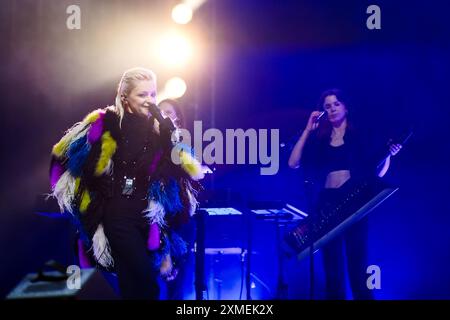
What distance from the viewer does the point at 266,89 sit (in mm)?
3447

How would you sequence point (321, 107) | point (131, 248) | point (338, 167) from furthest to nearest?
point (321, 107)
point (338, 167)
point (131, 248)

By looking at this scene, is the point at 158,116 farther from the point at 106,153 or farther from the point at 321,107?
the point at 321,107

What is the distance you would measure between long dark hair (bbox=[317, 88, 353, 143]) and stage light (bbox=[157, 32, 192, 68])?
926mm

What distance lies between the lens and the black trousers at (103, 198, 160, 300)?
2.71m

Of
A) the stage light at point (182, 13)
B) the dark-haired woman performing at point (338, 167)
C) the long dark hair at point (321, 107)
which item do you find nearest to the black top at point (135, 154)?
the stage light at point (182, 13)

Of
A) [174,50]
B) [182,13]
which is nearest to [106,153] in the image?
[174,50]

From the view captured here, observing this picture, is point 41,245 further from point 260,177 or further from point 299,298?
point 299,298

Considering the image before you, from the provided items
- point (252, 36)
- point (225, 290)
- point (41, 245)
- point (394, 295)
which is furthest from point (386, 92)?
point (41, 245)

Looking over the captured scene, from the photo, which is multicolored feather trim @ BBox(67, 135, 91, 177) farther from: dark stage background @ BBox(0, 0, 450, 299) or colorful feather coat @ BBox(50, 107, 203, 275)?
dark stage background @ BBox(0, 0, 450, 299)

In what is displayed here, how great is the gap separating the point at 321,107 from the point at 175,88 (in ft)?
3.19

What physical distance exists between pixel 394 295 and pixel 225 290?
114 centimetres

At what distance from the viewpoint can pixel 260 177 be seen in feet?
11.0

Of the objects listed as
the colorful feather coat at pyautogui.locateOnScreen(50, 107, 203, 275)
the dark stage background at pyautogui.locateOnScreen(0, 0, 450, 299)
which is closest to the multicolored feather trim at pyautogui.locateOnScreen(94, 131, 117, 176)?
the colorful feather coat at pyautogui.locateOnScreen(50, 107, 203, 275)

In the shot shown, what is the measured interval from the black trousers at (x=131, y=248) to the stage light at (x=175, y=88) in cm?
81
